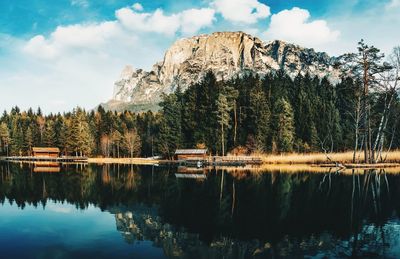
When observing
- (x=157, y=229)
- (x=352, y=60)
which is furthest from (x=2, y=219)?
(x=352, y=60)

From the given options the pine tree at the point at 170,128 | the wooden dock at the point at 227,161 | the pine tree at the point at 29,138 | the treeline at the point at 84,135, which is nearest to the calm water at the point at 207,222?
the wooden dock at the point at 227,161

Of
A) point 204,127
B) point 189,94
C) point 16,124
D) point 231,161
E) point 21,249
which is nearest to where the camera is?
point 21,249

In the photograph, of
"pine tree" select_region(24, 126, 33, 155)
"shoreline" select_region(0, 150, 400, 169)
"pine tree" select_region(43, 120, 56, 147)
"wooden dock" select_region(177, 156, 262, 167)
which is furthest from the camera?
"pine tree" select_region(24, 126, 33, 155)

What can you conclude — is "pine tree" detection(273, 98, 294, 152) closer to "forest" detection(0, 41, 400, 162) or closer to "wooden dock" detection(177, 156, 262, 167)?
"forest" detection(0, 41, 400, 162)

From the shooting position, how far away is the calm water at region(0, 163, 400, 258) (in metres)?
15.4

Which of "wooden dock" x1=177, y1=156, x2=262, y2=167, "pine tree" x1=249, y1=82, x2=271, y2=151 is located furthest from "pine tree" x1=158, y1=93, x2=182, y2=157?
"pine tree" x1=249, y1=82, x2=271, y2=151

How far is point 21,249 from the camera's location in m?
16.2

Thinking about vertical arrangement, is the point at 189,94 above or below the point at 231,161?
above

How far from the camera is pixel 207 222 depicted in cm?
Result: 2011

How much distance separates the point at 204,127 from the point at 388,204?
60513 mm

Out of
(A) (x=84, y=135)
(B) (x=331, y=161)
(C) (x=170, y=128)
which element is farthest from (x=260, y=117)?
(A) (x=84, y=135)

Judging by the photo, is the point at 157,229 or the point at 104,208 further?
the point at 104,208

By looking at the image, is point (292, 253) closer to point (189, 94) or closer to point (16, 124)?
point (189, 94)

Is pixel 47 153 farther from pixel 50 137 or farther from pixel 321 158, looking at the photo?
pixel 321 158
